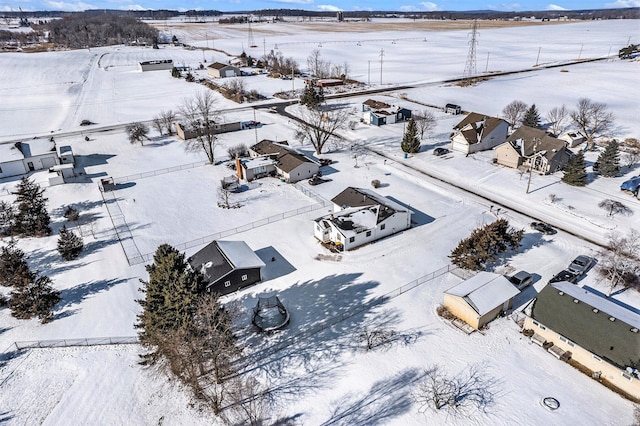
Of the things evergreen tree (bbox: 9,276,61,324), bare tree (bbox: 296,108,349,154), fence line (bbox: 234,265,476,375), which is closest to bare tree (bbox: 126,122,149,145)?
bare tree (bbox: 296,108,349,154)

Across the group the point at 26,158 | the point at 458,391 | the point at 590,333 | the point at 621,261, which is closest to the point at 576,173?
the point at 621,261

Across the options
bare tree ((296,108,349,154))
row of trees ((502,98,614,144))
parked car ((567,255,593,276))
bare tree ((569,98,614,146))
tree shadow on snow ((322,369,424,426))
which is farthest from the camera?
row of trees ((502,98,614,144))

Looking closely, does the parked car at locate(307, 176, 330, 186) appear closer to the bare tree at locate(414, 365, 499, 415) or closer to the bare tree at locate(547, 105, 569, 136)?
the bare tree at locate(414, 365, 499, 415)

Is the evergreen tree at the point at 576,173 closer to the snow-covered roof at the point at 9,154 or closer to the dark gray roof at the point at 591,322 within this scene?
the dark gray roof at the point at 591,322

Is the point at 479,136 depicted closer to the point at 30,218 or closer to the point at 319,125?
the point at 319,125

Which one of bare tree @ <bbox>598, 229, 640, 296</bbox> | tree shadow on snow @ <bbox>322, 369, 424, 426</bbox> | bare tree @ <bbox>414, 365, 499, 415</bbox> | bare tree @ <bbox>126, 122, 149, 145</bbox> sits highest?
bare tree @ <bbox>126, 122, 149, 145</bbox>
